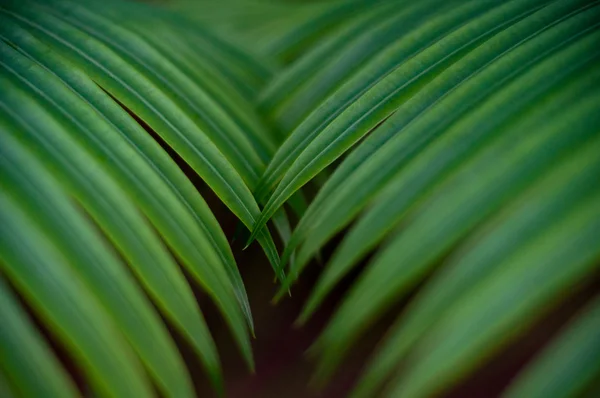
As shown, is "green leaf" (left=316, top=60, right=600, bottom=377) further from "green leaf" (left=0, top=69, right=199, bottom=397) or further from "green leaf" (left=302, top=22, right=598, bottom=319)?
"green leaf" (left=0, top=69, right=199, bottom=397)

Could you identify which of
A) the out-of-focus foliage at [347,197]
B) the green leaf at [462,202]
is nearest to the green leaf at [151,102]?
the out-of-focus foliage at [347,197]

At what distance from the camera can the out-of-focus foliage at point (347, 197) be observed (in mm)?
301

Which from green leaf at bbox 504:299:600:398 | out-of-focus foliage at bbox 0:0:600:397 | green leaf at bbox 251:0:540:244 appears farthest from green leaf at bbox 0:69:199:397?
green leaf at bbox 504:299:600:398

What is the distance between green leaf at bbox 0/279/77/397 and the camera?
0.34m

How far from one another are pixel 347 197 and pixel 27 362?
237mm

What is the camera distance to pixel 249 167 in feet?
1.67

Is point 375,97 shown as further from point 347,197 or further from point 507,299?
point 507,299

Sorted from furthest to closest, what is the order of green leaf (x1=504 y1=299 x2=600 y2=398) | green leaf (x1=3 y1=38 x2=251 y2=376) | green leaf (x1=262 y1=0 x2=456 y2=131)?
green leaf (x1=262 y1=0 x2=456 y2=131), green leaf (x1=3 y1=38 x2=251 y2=376), green leaf (x1=504 y1=299 x2=600 y2=398)

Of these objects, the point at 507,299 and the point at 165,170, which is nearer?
the point at 507,299

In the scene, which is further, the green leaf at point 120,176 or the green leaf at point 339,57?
the green leaf at point 339,57

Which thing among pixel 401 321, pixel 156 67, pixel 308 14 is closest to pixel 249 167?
pixel 156 67

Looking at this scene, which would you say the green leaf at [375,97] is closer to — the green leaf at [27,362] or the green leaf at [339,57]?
the green leaf at [339,57]

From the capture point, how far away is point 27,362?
0.34 meters

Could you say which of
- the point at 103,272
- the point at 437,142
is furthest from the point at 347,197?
the point at 103,272
